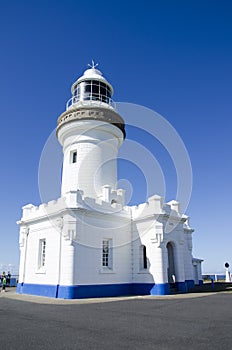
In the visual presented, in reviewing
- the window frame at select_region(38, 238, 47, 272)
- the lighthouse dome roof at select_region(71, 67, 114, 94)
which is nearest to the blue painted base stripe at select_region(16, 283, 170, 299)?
the window frame at select_region(38, 238, 47, 272)

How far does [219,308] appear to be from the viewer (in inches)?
387

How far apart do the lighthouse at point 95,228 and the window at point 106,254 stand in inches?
2.0

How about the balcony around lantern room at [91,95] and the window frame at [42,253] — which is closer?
the window frame at [42,253]

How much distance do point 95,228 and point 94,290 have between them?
9.79 ft

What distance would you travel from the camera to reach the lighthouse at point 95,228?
46.1ft

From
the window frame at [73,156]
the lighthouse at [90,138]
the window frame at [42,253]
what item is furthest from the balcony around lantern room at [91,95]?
→ the window frame at [42,253]

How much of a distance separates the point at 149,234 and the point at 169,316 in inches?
284

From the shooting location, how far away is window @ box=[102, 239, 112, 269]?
15.3 meters

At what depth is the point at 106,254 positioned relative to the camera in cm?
1550

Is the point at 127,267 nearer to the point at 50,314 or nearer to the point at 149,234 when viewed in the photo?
the point at 149,234

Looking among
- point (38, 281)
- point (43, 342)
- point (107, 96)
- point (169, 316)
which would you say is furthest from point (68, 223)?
point (107, 96)

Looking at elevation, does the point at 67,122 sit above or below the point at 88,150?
above

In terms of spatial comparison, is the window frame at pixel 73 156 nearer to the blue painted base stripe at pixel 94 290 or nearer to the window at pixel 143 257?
the window at pixel 143 257

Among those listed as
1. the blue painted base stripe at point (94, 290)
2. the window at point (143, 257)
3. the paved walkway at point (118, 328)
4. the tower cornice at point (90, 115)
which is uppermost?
the tower cornice at point (90, 115)
